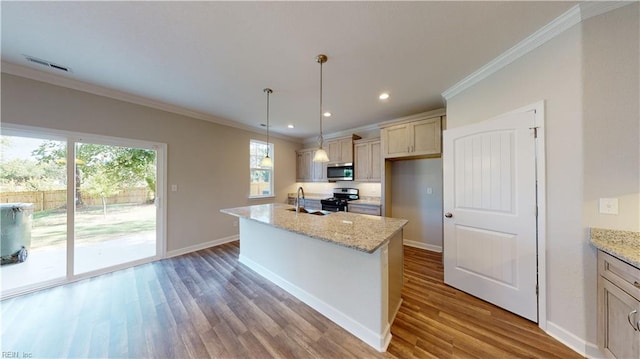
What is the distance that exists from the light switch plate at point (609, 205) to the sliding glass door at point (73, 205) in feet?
17.0

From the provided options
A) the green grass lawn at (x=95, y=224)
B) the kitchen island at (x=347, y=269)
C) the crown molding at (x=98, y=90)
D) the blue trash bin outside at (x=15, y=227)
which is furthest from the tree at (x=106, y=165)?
the kitchen island at (x=347, y=269)

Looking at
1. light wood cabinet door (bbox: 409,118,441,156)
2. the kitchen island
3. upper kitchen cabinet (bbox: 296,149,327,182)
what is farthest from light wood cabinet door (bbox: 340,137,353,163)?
the kitchen island

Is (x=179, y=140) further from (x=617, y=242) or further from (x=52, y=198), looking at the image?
(x=617, y=242)

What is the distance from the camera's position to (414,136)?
11.4ft

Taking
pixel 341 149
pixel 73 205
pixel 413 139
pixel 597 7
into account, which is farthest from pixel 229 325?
pixel 597 7

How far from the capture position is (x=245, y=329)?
183cm

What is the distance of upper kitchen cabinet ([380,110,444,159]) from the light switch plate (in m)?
1.87

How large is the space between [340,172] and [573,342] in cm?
378

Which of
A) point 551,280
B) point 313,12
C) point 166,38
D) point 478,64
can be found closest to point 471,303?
point 551,280

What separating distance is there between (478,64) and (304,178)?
4214 millimetres

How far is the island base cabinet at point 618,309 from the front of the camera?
3.82 ft

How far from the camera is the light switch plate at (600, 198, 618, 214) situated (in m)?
1.44

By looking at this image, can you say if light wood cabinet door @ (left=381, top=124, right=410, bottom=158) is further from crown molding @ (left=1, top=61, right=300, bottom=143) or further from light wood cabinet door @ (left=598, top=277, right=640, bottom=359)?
crown molding @ (left=1, top=61, right=300, bottom=143)

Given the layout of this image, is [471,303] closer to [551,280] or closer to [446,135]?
[551,280]
